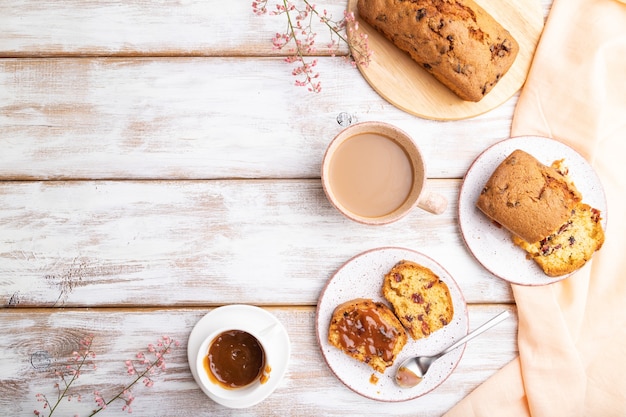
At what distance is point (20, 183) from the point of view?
1.58m

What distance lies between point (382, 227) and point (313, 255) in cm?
21

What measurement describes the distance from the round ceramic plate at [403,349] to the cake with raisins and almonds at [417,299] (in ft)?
0.09

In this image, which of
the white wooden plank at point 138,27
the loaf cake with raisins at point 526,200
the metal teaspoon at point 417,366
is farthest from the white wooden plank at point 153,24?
the metal teaspoon at point 417,366

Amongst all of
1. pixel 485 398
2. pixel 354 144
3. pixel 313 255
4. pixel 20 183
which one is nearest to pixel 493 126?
pixel 354 144

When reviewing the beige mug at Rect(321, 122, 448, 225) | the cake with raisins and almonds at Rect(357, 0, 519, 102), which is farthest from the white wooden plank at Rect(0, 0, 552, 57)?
the beige mug at Rect(321, 122, 448, 225)

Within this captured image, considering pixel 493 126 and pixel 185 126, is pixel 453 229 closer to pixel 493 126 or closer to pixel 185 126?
pixel 493 126

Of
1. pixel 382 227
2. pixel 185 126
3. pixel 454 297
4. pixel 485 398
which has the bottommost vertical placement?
pixel 485 398

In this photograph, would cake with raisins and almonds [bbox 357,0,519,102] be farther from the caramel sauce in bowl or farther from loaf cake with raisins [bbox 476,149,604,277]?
the caramel sauce in bowl

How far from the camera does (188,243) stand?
1.57m

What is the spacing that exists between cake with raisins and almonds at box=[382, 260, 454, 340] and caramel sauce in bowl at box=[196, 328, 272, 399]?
377mm

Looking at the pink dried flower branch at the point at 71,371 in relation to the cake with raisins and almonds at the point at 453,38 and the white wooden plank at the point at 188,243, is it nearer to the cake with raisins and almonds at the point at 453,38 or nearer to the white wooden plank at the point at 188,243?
the white wooden plank at the point at 188,243

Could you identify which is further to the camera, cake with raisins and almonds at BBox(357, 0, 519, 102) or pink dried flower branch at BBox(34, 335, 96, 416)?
pink dried flower branch at BBox(34, 335, 96, 416)

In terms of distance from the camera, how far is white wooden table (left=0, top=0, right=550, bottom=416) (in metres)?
1.56

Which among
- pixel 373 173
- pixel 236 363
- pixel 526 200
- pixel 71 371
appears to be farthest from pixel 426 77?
pixel 71 371
